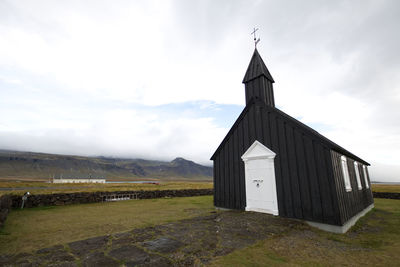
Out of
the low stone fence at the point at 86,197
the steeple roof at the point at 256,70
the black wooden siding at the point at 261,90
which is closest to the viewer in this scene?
the black wooden siding at the point at 261,90

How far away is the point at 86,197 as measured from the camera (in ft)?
65.2

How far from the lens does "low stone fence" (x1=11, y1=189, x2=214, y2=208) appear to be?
16453 mm

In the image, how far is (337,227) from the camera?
8500 mm

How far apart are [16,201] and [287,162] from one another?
20906 millimetres

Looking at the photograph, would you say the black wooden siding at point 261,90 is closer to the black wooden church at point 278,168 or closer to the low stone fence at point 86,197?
the black wooden church at point 278,168

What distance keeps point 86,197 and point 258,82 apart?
20.0 meters

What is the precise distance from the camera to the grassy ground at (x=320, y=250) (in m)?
5.39

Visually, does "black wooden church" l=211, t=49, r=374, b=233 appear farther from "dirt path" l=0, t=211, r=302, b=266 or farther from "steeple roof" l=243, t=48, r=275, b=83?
"dirt path" l=0, t=211, r=302, b=266

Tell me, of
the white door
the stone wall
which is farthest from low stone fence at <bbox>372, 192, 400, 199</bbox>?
the stone wall

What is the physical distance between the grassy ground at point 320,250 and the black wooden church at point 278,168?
102 centimetres

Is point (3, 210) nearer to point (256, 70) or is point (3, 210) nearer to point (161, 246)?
point (161, 246)

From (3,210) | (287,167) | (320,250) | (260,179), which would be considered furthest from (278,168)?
(3,210)

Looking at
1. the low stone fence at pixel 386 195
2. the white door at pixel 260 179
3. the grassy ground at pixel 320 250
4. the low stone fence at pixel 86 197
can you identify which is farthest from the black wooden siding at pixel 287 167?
the low stone fence at pixel 386 195

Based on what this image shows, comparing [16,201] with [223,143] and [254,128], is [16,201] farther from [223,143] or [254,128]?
[254,128]
